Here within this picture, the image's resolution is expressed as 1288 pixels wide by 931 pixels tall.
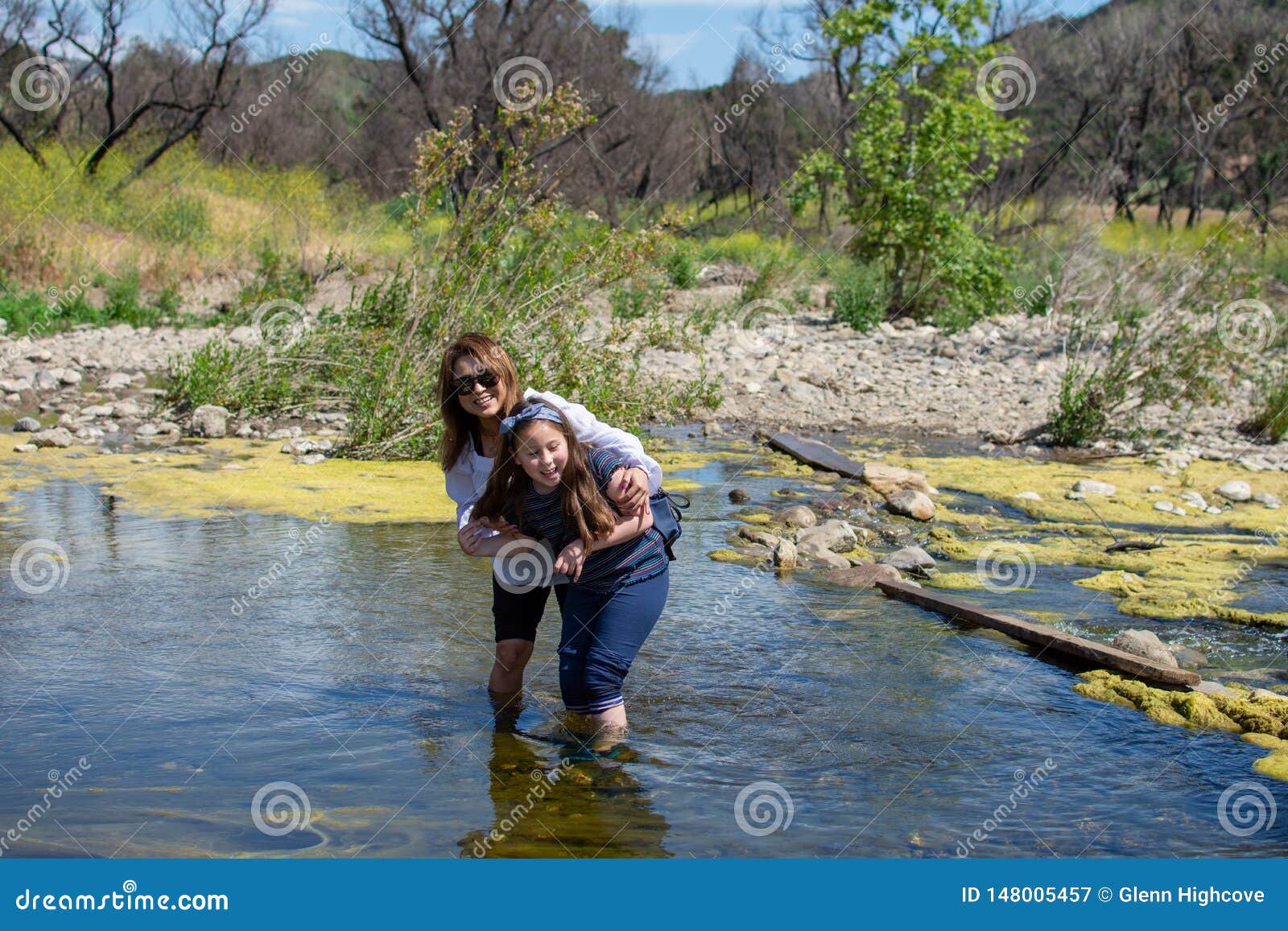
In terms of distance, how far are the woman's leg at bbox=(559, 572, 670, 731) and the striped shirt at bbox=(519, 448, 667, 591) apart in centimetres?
3

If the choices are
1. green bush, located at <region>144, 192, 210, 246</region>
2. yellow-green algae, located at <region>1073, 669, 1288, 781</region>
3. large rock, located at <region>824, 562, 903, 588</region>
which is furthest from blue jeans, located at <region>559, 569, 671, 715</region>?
green bush, located at <region>144, 192, 210, 246</region>

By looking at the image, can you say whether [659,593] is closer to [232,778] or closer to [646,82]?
[232,778]

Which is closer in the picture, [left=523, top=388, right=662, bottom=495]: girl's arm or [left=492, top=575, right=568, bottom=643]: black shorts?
[left=523, top=388, right=662, bottom=495]: girl's arm

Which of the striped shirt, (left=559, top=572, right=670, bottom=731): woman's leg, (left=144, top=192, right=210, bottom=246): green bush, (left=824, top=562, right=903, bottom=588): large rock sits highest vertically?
(left=144, top=192, right=210, bottom=246): green bush

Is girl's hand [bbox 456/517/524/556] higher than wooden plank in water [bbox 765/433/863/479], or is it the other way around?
girl's hand [bbox 456/517/524/556]

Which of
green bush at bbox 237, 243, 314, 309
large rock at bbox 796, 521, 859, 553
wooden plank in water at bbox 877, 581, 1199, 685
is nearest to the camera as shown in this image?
wooden plank in water at bbox 877, 581, 1199, 685

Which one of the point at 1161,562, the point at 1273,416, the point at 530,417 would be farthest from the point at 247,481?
the point at 1273,416

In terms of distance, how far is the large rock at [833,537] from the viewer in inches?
243

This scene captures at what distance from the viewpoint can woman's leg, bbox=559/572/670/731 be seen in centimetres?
352

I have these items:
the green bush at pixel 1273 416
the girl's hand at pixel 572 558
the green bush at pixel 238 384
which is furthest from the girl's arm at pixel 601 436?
the green bush at pixel 1273 416

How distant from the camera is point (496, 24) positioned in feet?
72.7

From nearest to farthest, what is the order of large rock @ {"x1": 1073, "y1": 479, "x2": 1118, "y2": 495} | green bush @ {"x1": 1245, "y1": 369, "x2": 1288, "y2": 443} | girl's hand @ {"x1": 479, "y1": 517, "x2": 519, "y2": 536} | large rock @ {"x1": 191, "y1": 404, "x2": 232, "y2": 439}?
girl's hand @ {"x1": 479, "y1": 517, "x2": 519, "y2": 536} < large rock @ {"x1": 1073, "y1": 479, "x2": 1118, "y2": 495} < large rock @ {"x1": 191, "y1": 404, "x2": 232, "y2": 439} < green bush @ {"x1": 1245, "y1": 369, "x2": 1288, "y2": 443}

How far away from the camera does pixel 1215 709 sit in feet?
12.8

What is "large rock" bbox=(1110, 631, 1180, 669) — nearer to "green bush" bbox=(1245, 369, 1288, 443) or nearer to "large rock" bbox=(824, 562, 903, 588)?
"large rock" bbox=(824, 562, 903, 588)
